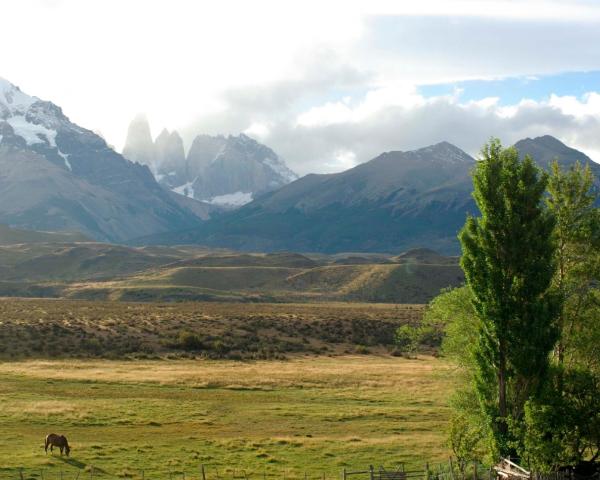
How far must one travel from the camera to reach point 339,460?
40.5m

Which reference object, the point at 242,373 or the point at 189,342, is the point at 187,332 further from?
the point at 242,373

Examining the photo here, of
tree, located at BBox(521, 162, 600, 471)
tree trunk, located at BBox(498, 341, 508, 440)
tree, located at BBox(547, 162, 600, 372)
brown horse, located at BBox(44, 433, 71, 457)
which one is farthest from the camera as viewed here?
brown horse, located at BBox(44, 433, 71, 457)

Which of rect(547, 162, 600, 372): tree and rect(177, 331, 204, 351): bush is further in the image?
rect(177, 331, 204, 351): bush

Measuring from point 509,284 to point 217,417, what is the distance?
27.7 meters

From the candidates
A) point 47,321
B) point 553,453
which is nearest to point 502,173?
point 553,453

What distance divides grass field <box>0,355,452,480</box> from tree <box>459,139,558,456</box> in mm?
7549

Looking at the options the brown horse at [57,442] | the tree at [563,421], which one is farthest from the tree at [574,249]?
the brown horse at [57,442]

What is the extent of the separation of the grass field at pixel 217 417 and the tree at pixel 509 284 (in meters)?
7.55

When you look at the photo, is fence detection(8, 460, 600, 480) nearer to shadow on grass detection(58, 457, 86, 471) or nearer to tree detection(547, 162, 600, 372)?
shadow on grass detection(58, 457, 86, 471)

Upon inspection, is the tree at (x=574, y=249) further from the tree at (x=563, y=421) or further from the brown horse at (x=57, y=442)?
the brown horse at (x=57, y=442)

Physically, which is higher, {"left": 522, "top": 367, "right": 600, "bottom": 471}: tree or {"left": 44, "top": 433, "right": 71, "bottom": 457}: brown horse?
{"left": 522, "top": 367, "right": 600, "bottom": 471}: tree

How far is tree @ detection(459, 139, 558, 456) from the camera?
31.8 m

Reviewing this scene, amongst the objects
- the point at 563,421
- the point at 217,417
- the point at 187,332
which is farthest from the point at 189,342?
the point at 563,421

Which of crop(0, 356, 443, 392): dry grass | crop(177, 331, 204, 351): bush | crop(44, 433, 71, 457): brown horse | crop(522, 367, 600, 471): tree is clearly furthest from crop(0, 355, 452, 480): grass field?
crop(177, 331, 204, 351): bush
